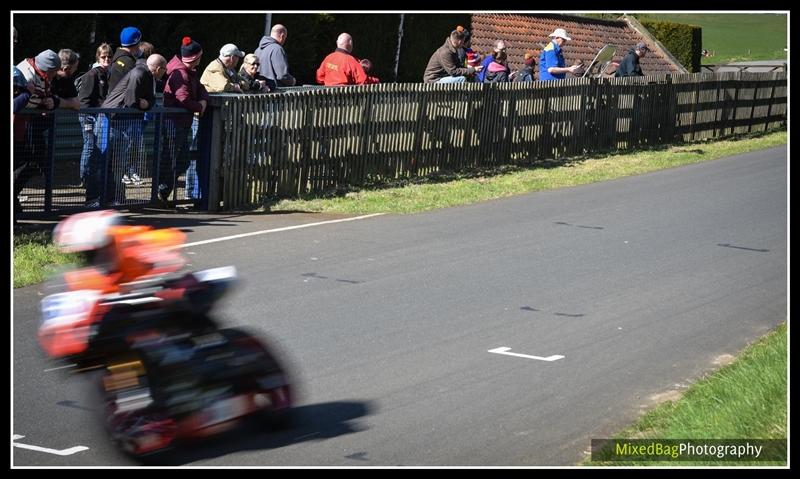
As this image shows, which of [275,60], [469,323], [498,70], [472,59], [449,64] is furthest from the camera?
[472,59]

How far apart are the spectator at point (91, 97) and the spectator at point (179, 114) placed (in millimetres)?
851

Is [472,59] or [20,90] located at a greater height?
[472,59]

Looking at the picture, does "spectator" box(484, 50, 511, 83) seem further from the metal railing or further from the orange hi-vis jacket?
the metal railing

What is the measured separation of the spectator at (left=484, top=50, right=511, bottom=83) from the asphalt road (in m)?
6.23

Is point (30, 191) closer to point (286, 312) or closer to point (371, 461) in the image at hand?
point (286, 312)

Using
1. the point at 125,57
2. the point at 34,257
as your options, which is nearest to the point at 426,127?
the point at 125,57

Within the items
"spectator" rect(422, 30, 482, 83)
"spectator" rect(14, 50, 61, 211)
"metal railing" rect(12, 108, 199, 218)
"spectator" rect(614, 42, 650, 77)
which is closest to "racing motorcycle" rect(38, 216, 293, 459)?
"spectator" rect(14, 50, 61, 211)

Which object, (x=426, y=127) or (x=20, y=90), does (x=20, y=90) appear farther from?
(x=426, y=127)

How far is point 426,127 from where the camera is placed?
57.7ft

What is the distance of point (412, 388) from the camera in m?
7.25

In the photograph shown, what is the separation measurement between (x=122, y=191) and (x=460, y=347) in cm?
613

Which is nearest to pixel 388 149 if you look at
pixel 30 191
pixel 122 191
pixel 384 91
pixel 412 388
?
pixel 384 91

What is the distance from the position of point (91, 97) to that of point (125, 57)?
768 mm

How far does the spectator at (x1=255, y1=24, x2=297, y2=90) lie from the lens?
1670 centimetres
